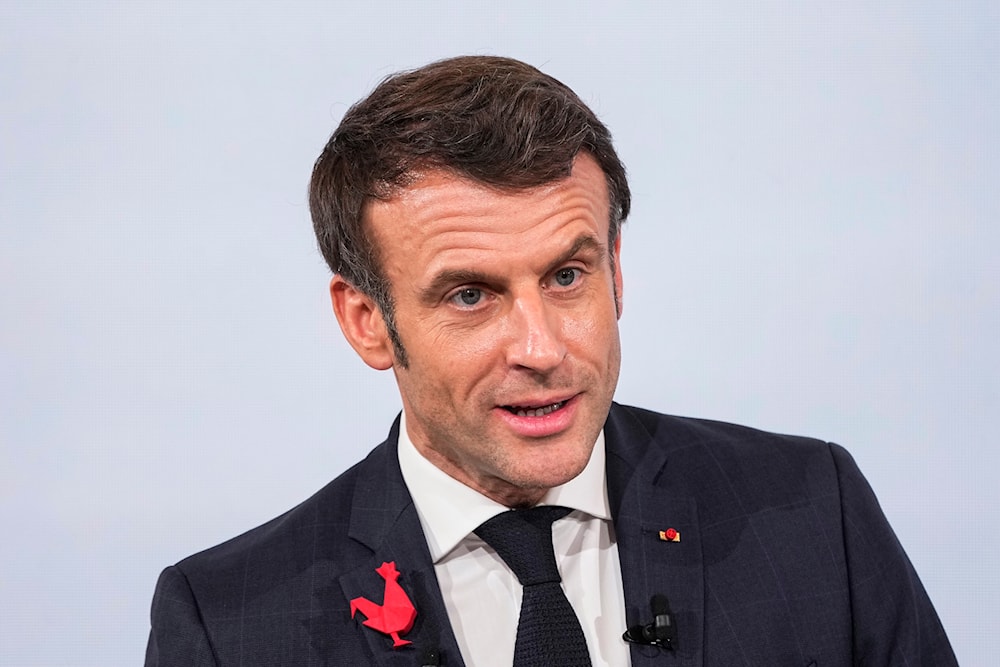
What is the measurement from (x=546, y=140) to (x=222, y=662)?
1.27m

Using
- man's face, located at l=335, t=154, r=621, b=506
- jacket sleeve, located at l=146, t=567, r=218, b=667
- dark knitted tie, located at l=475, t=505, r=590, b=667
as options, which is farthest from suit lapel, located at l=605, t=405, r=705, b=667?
jacket sleeve, located at l=146, t=567, r=218, b=667

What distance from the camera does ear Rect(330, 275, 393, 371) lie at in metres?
3.06

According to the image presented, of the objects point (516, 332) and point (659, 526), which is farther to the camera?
point (659, 526)

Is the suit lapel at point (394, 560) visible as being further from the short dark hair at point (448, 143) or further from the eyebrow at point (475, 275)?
the eyebrow at point (475, 275)

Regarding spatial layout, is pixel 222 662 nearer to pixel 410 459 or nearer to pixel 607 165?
pixel 410 459

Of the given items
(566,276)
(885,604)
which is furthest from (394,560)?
(885,604)

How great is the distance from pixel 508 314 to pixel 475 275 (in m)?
0.10

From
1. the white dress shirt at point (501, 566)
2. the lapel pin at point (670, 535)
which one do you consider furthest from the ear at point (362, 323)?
the lapel pin at point (670, 535)

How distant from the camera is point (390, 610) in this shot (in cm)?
295

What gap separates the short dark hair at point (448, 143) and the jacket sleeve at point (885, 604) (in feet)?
2.82

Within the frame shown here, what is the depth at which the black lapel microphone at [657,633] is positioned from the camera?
114 inches

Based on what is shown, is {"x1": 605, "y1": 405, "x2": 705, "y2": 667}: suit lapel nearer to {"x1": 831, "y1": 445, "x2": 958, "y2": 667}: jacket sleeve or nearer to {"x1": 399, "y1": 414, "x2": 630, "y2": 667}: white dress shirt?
{"x1": 399, "y1": 414, "x2": 630, "y2": 667}: white dress shirt

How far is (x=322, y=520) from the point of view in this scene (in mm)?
3197

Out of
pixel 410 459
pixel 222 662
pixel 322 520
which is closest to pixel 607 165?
pixel 410 459
